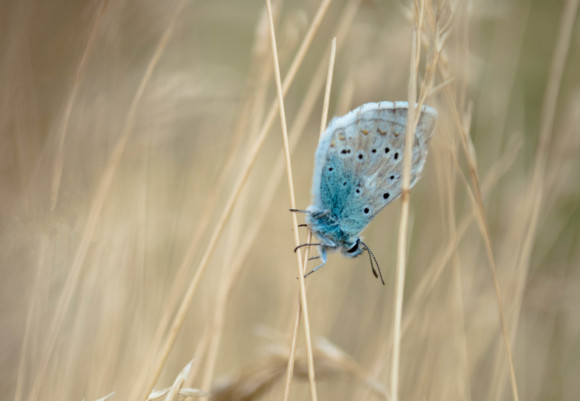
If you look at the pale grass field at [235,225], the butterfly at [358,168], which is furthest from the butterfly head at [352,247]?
the pale grass field at [235,225]

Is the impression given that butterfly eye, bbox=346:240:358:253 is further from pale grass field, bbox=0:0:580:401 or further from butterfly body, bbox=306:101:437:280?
pale grass field, bbox=0:0:580:401

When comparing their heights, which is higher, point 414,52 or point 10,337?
point 414,52

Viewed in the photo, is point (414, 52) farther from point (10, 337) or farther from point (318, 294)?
point (318, 294)

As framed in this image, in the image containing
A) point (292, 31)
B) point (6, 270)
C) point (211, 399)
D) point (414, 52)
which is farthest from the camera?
point (292, 31)

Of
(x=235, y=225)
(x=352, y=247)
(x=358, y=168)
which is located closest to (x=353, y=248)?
(x=352, y=247)

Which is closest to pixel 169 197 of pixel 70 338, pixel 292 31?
pixel 70 338

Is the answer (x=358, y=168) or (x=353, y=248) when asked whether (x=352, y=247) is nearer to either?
(x=353, y=248)

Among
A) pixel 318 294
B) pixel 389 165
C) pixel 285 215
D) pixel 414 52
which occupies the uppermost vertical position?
pixel 414 52
